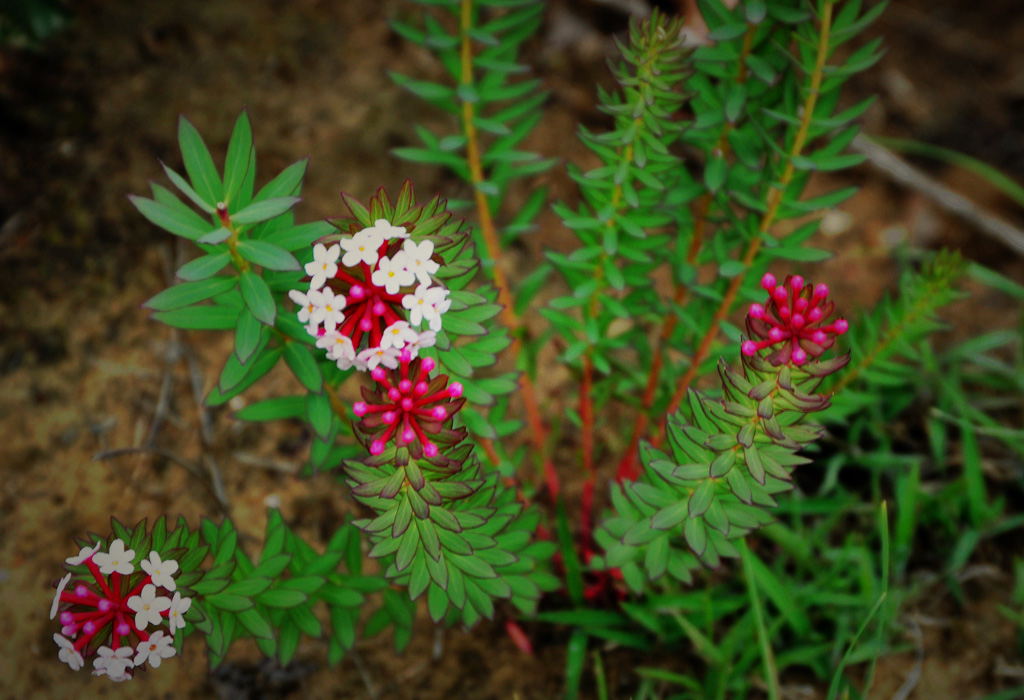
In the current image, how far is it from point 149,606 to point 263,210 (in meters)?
0.94

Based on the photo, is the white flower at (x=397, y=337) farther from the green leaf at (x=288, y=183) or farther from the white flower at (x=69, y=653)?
the white flower at (x=69, y=653)

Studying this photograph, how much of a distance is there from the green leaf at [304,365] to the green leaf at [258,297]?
231 mm

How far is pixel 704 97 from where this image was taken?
2.38 metres

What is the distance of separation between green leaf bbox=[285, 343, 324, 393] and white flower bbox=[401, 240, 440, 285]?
0.51m

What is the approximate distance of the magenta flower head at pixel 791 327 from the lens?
1.66 metres

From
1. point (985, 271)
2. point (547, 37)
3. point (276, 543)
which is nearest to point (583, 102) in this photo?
point (547, 37)

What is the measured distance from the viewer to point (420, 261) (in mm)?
1598

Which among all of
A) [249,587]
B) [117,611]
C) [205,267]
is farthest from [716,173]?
[117,611]

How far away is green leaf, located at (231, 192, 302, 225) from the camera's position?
1.74 meters

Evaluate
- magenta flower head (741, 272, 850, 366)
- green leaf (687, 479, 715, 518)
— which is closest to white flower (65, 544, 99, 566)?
green leaf (687, 479, 715, 518)

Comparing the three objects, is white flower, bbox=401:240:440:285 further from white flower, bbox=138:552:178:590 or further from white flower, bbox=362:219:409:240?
white flower, bbox=138:552:178:590

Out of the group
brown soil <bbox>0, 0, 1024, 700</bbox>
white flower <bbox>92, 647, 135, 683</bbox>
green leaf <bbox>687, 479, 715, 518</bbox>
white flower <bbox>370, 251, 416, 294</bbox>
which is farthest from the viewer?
brown soil <bbox>0, 0, 1024, 700</bbox>

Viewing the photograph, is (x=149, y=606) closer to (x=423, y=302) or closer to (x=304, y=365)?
(x=304, y=365)

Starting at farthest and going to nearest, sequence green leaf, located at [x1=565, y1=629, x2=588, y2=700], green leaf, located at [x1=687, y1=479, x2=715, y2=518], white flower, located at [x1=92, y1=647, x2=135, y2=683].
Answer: green leaf, located at [x1=565, y1=629, x2=588, y2=700] < green leaf, located at [x1=687, y1=479, x2=715, y2=518] < white flower, located at [x1=92, y1=647, x2=135, y2=683]
